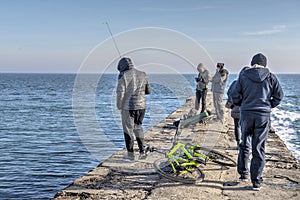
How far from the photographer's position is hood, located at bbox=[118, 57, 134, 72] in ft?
22.1

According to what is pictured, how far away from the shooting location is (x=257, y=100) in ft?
17.4

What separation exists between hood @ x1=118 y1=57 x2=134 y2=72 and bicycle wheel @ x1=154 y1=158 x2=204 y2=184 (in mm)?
1668

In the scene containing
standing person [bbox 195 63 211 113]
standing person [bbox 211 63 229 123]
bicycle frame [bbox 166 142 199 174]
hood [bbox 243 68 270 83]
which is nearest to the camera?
hood [bbox 243 68 270 83]

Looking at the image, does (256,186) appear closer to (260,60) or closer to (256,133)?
(256,133)

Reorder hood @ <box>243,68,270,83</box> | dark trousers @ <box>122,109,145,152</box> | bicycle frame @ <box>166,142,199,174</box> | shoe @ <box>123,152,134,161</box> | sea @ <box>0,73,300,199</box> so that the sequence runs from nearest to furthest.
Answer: hood @ <box>243,68,270,83</box> < bicycle frame @ <box>166,142,199,174</box> < dark trousers @ <box>122,109,145,152</box> < shoe @ <box>123,152,134,161</box> < sea @ <box>0,73,300,199</box>

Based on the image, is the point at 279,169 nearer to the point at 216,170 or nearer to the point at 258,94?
the point at 216,170

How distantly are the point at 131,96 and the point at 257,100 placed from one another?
2383 millimetres

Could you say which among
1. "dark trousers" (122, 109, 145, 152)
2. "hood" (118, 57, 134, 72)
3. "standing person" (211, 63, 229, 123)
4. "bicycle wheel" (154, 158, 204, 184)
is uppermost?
"hood" (118, 57, 134, 72)

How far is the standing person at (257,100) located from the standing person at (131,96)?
1.98 metres

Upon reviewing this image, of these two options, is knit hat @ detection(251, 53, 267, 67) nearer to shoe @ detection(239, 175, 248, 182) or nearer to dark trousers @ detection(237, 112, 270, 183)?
dark trousers @ detection(237, 112, 270, 183)

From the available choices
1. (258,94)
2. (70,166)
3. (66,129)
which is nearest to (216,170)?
(258,94)

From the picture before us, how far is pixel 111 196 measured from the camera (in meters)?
5.23

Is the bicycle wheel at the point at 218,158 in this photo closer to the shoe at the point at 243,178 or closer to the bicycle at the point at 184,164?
the bicycle at the point at 184,164

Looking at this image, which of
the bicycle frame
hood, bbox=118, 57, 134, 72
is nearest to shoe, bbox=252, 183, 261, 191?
the bicycle frame
